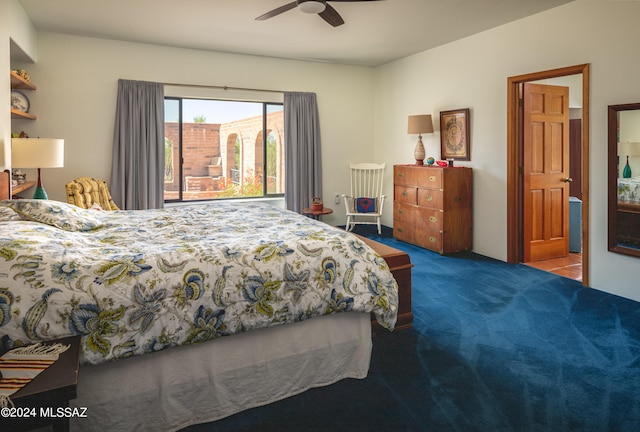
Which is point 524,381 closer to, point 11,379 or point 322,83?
point 11,379

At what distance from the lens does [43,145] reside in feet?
12.3

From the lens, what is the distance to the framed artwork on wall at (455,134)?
523 centimetres

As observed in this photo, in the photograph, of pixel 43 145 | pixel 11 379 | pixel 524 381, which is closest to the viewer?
pixel 11 379

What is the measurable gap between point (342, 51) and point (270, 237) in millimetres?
4247

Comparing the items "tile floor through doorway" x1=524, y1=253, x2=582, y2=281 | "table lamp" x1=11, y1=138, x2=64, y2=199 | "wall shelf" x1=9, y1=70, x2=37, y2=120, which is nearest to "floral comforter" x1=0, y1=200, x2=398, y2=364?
"table lamp" x1=11, y1=138, x2=64, y2=199

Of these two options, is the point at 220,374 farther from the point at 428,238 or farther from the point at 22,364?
the point at 428,238

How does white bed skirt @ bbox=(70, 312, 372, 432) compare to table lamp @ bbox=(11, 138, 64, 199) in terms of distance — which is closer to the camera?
white bed skirt @ bbox=(70, 312, 372, 432)

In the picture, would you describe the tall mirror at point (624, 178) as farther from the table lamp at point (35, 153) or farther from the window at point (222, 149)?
the table lamp at point (35, 153)

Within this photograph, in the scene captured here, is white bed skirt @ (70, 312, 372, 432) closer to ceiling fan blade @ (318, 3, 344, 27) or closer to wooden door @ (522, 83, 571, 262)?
ceiling fan blade @ (318, 3, 344, 27)

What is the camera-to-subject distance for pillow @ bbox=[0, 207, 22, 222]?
7.72 feet

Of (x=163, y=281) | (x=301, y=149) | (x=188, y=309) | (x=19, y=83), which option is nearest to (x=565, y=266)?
(x=301, y=149)

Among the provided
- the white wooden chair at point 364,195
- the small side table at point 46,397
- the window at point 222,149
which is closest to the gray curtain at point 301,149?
the window at point 222,149

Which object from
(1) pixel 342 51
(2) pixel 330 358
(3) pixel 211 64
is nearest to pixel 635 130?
(2) pixel 330 358

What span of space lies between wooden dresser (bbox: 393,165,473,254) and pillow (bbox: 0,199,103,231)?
146 inches
